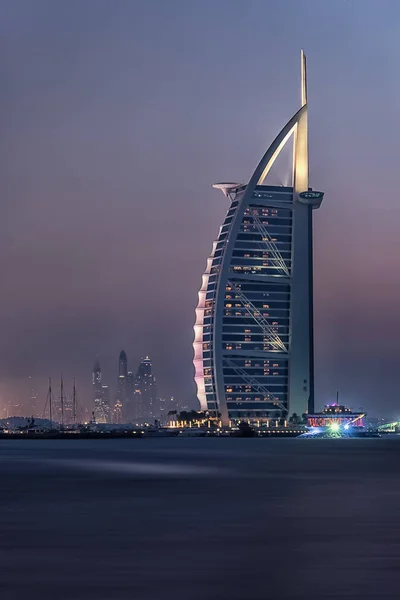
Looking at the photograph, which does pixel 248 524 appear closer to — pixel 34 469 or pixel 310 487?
pixel 310 487

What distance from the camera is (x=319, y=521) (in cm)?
5244

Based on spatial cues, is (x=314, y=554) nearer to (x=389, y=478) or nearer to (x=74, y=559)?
(x=74, y=559)

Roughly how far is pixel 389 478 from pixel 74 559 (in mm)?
54772

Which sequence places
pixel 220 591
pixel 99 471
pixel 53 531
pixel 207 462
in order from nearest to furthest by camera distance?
pixel 220 591 < pixel 53 531 < pixel 99 471 < pixel 207 462

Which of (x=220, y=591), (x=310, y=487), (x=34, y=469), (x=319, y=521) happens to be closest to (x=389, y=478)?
(x=310, y=487)

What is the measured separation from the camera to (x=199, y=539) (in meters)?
45.3

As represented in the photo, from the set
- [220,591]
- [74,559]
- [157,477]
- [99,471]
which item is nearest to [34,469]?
[99,471]

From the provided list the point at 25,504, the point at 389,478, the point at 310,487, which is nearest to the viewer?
the point at 25,504

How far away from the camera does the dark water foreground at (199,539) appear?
108 ft

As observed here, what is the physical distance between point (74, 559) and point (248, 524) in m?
13.6

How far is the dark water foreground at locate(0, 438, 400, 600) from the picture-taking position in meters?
33.0

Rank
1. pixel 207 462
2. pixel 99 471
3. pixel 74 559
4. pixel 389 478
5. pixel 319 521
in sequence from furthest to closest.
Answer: pixel 207 462, pixel 99 471, pixel 389 478, pixel 319 521, pixel 74 559

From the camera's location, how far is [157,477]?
9212cm

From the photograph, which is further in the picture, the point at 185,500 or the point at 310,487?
the point at 310,487
